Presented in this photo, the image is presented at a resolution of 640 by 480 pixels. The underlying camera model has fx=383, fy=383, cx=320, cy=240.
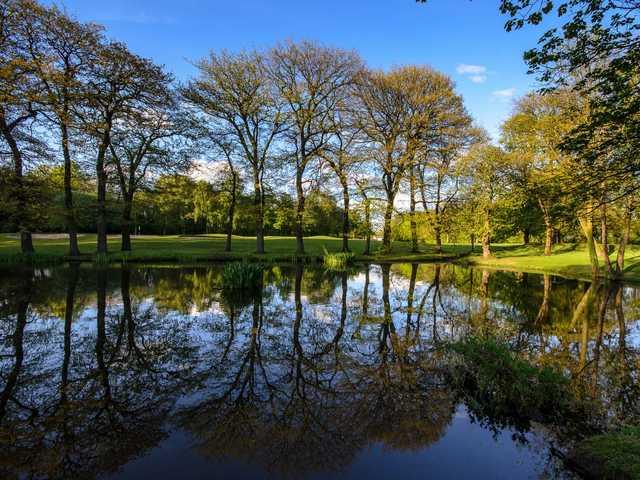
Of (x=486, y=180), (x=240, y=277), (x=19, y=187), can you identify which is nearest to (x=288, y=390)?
(x=240, y=277)

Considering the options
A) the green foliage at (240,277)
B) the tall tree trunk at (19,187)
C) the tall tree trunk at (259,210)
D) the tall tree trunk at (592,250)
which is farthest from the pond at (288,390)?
the tall tree trunk at (259,210)

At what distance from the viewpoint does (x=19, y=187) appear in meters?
17.1

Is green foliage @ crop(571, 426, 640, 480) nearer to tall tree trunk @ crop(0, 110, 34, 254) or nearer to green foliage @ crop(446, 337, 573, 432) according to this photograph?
green foliage @ crop(446, 337, 573, 432)

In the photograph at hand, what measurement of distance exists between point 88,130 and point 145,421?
864 inches

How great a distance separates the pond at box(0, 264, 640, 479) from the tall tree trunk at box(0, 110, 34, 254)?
740 centimetres

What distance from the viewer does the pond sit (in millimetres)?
4102

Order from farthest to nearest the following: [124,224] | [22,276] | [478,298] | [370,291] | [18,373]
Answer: [124,224], [22,276], [370,291], [478,298], [18,373]

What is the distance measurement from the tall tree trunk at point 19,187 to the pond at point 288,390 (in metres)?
7.40

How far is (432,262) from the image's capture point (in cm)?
3192

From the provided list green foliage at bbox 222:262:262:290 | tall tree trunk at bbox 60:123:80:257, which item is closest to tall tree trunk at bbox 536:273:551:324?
green foliage at bbox 222:262:262:290

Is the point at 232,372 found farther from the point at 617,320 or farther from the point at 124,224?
the point at 124,224

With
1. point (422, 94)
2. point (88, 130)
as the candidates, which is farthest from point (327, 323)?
point (422, 94)

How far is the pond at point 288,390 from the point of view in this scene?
4102 mm

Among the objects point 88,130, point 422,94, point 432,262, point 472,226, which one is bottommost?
point 432,262
